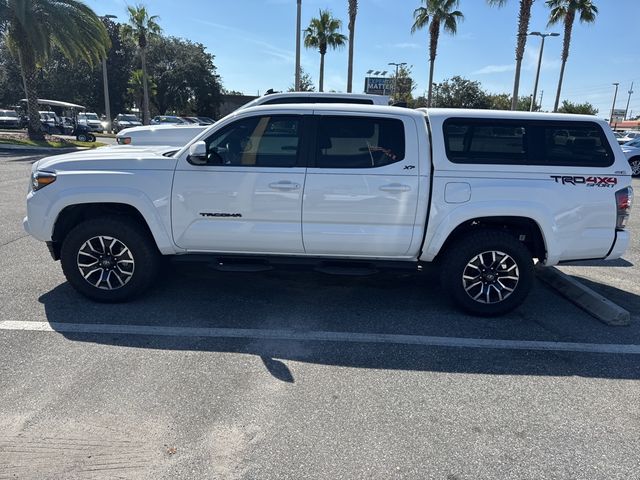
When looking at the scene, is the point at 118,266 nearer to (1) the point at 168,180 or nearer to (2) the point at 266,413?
(1) the point at 168,180

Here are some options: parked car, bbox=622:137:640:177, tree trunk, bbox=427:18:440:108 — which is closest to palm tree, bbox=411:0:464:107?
tree trunk, bbox=427:18:440:108

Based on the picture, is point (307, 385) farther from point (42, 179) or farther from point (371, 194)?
point (42, 179)

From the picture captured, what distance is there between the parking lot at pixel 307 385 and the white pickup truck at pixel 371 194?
0.54 metres

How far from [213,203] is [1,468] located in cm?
257

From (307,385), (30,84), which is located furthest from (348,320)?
(30,84)

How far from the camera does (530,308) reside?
4.95 m

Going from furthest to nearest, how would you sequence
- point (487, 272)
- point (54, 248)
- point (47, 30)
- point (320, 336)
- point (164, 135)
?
point (47, 30) < point (164, 135) < point (54, 248) < point (487, 272) < point (320, 336)

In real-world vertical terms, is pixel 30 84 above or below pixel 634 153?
above

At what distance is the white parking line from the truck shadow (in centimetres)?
6

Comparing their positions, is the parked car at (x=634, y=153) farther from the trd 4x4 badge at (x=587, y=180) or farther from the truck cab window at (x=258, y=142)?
the truck cab window at (x=258, y=142)

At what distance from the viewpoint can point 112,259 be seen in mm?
4637

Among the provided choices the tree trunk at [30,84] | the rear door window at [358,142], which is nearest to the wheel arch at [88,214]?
the rear door window at [358,142]

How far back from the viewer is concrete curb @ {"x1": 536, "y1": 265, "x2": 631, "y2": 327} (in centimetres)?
455

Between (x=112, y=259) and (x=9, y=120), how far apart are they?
4051 centimetres
